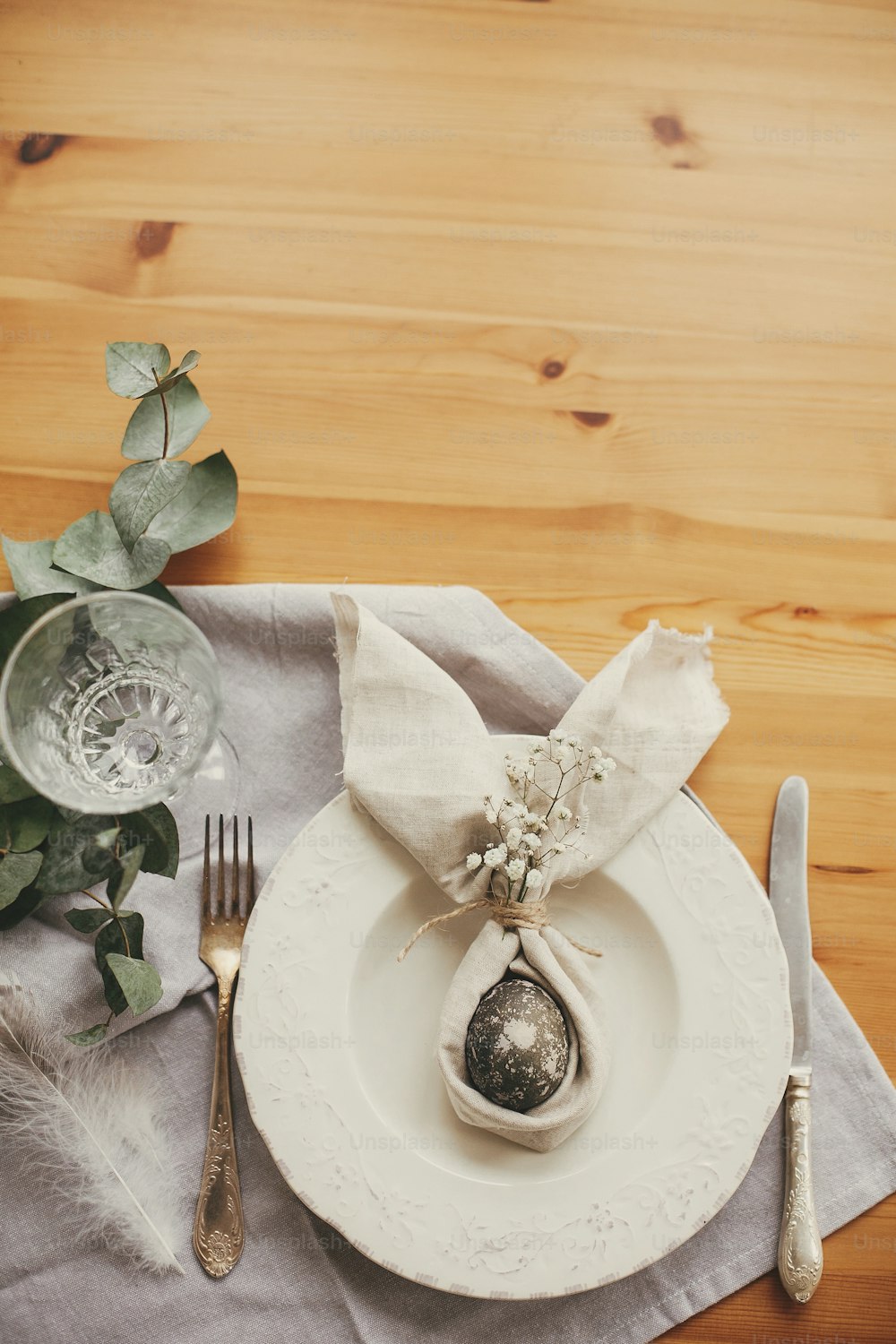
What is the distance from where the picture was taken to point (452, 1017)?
42.3 inches

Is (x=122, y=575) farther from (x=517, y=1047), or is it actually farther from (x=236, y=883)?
(x=517, y=1047)

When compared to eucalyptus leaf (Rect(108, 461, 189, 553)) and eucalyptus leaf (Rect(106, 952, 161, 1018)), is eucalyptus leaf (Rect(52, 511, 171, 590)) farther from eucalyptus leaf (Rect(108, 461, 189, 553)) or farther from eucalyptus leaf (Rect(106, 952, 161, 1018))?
eucalyptus leaf (Rect(106, 952, 161, 1018))

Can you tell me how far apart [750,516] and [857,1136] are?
31.8 inches

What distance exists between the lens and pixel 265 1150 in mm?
1147

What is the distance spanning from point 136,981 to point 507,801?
47 cm

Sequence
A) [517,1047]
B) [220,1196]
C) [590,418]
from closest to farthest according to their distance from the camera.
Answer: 1. [517,1047]
2. [220,1196]
3. [590,418]

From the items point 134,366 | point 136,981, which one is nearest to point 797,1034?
point 136,981

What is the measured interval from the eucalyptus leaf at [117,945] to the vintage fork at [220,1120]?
0.08 m

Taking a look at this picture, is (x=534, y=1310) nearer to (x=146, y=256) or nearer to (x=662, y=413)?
(x=662, y=413)

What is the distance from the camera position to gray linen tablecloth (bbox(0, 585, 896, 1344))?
3.64ft

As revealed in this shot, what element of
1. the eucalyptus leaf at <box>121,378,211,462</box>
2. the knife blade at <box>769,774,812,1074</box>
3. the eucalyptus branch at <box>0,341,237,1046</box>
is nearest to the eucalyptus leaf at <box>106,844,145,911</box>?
the eucalyptus branch at <box>0,341,237,1046</box>

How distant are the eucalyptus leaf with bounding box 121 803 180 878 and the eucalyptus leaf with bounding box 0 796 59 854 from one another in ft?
0.35

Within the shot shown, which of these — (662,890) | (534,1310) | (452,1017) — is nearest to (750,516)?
(662,890)

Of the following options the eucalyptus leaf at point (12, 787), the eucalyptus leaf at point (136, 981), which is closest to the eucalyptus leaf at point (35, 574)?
the eucalyptus leaf at point (12, 787)
